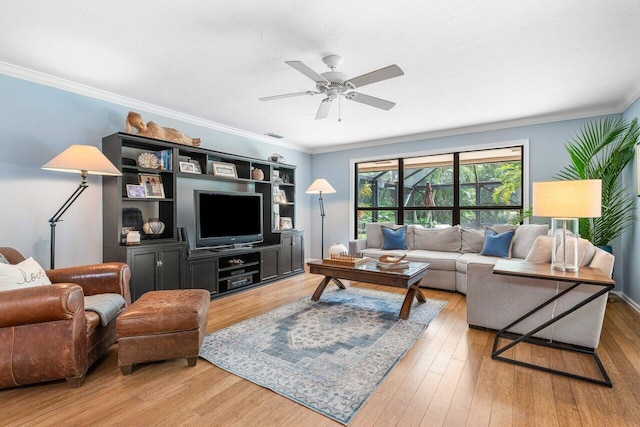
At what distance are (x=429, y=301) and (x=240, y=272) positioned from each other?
250 cm

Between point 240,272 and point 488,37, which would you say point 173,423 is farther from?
point 488,37

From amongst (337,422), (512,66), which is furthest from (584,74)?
(337,422)

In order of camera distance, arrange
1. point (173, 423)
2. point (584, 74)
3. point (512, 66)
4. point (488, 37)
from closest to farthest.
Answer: point (173, 423)
point (488, 37)
point (512, 66)
point (584, 74)

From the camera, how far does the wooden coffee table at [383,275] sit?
10.3 ft

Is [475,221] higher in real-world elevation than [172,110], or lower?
lower

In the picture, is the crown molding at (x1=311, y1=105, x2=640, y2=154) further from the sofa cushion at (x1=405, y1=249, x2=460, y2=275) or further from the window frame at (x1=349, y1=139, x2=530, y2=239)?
the sofa cushion at (x1=405, y1=249, x2=460, y2=275)

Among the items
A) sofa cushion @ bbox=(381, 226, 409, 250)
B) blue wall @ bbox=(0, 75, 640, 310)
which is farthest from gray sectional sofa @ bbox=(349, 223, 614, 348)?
blue wall @ bbox=(0, 75, 640, 310)

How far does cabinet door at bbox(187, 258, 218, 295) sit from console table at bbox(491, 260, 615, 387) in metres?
3.11

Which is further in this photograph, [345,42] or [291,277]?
[291,277]

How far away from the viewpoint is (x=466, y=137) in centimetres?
514

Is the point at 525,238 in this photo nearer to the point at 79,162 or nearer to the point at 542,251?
the point at 542,251

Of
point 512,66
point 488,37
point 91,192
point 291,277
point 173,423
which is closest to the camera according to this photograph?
point 173,423

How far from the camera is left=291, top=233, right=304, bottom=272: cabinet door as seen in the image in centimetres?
523

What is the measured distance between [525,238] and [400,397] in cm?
326
